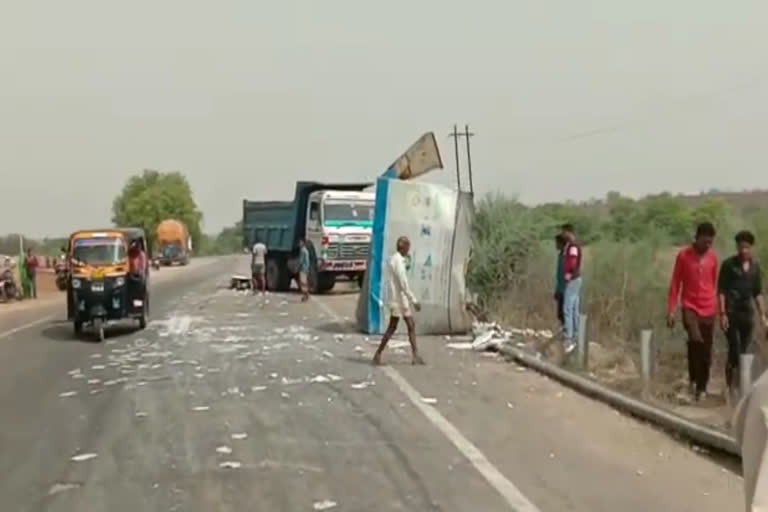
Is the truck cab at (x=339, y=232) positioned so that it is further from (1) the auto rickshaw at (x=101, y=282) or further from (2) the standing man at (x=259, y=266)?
(1) the auto rickshaw at (x=101, y=282)

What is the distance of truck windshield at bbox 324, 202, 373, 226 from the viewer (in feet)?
124

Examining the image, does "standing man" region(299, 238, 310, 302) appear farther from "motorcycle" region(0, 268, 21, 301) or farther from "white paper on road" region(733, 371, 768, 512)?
"white paper on road" region(733, 371, 768, 512)

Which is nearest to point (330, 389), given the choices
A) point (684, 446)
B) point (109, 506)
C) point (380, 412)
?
point (380, 412)

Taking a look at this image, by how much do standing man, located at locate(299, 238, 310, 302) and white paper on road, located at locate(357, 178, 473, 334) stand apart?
12.1 metres

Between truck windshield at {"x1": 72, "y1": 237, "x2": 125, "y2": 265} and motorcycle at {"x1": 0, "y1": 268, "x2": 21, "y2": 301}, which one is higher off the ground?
truck windshield at {"x1": 72, "y1": 237, "x2": 125, "y2": 265}

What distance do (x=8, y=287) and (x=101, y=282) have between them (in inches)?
986

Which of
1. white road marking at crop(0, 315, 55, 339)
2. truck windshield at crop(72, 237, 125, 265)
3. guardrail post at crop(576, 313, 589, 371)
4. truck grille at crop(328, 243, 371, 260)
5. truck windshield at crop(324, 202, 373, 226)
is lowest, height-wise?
white road marking at crop(0, 315, 55, 339)

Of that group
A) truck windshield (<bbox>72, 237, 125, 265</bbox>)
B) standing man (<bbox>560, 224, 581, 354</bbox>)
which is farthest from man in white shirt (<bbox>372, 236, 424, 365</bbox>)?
truck windshield (<bbox>72, 237, 125, 265</bbox>)

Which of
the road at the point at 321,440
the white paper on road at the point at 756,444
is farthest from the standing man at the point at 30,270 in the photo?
the white paper on road at the point at 756,444

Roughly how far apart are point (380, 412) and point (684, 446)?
342 cm

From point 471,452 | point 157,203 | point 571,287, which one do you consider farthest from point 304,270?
point 157,203

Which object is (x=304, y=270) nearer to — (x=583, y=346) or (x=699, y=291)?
(x=583, y=346)

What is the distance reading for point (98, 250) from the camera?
23.9 metres

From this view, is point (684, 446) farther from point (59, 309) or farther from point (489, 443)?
point (59, 309)
